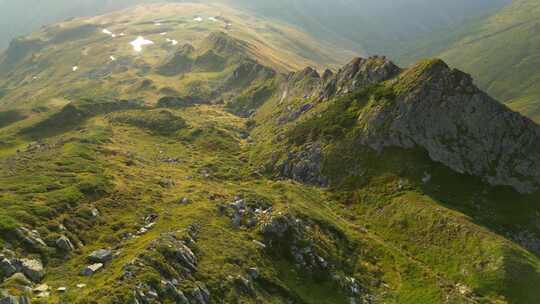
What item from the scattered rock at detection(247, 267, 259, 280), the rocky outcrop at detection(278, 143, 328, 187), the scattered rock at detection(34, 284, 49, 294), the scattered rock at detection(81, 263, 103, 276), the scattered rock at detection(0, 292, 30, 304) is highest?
the scattered rock at detection(0, 292, 30, 304)

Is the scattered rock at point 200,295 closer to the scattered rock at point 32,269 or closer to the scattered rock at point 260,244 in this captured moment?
the scattered rock at point 260,244

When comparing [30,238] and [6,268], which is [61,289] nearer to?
[6,268]

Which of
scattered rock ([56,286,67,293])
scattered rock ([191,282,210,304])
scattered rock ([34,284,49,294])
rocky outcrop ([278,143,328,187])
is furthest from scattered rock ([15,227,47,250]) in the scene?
rocky outcrop ([278,143,328,187])

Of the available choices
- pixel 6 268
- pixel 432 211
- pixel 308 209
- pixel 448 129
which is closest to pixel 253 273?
pixel 308 209

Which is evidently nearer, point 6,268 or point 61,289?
point 61,289

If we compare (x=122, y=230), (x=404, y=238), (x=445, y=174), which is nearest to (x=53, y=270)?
(x=122, y=230)

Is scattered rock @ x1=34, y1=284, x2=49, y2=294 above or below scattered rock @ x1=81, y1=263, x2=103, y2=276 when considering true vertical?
above

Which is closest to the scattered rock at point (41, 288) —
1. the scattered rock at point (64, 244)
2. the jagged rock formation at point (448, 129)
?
the scattered rock at point (64, 244)

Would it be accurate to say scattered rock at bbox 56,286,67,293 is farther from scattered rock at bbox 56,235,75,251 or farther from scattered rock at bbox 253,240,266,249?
scattered rock at bbox 253,240,266,249

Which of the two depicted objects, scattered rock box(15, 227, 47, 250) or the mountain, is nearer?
scattered rock box(15, 227, 47, 250)
